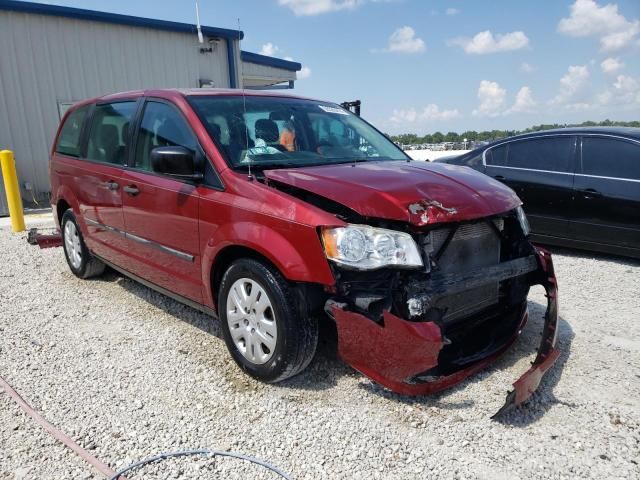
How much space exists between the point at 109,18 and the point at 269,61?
653 centimetres

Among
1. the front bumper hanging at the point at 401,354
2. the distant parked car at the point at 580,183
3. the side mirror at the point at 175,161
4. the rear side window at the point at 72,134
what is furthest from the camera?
the distant parked car at the point at 580,183

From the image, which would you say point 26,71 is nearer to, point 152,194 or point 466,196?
point 152,194

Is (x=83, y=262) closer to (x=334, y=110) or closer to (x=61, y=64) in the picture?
(x=334, y=110)

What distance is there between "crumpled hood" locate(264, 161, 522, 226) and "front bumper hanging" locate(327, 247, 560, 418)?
441 millimetres

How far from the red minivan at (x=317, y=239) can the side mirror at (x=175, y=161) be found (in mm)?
10

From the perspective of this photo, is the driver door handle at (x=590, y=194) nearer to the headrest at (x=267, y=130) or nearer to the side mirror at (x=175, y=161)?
the headrest at (x=267, y=130)

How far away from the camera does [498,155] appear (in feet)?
21.2

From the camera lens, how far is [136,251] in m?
4.05

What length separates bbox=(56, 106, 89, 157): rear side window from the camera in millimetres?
4992

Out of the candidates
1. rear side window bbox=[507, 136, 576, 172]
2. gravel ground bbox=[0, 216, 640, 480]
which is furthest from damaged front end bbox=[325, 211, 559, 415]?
rear side window bbox=[507, 136, 576, 172]

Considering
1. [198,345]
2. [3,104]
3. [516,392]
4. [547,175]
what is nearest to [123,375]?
[198,345]

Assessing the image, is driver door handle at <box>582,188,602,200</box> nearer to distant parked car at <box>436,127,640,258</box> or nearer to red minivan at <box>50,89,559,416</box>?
distant parked car at <box>436,127,640,258</box>

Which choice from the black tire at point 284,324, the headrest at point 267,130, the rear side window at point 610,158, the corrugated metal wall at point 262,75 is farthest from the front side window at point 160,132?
the corrugated metal wall at point 262,75

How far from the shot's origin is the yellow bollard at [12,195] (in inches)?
323
